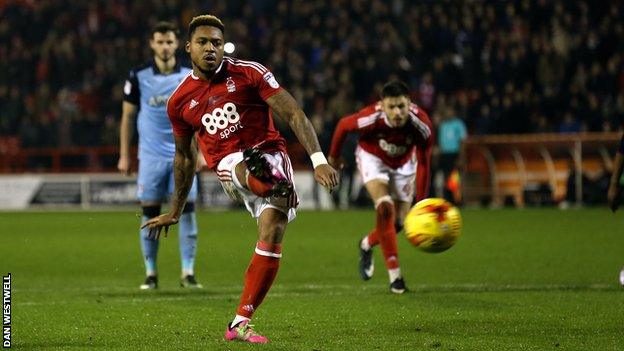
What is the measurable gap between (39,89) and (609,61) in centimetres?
1426

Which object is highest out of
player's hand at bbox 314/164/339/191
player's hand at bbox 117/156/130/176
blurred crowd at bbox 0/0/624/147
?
blurred crowd at bbox 0/0/624/147

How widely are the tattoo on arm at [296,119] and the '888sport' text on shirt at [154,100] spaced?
4.04m

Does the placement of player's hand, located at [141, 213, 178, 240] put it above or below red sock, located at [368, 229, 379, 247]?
above

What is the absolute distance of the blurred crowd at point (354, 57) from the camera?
24.8 meters

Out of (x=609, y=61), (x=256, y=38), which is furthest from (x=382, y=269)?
(x=256, y=38)

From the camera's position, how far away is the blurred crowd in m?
24.8

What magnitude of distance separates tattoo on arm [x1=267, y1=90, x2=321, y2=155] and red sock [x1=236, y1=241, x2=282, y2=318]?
779 millimetres

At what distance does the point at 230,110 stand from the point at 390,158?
13.5 feet

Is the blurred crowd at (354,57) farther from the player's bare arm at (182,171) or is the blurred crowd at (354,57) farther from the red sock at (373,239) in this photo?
the player's bare arm at (182,171)

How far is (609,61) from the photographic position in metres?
24.4

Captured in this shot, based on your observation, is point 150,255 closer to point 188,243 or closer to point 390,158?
point 188,243

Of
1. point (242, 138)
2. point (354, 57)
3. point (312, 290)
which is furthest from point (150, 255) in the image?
point (354, 57)

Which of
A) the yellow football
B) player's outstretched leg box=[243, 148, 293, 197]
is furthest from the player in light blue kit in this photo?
player's outstretched leg box=[243, 148, 293, 197]

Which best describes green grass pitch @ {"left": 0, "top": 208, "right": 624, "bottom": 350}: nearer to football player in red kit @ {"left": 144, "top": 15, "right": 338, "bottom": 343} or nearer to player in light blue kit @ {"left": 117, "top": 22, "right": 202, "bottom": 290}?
player in light blue kit @ {"left": 117, "top": 22, "right": 202, "bottom": 290}
